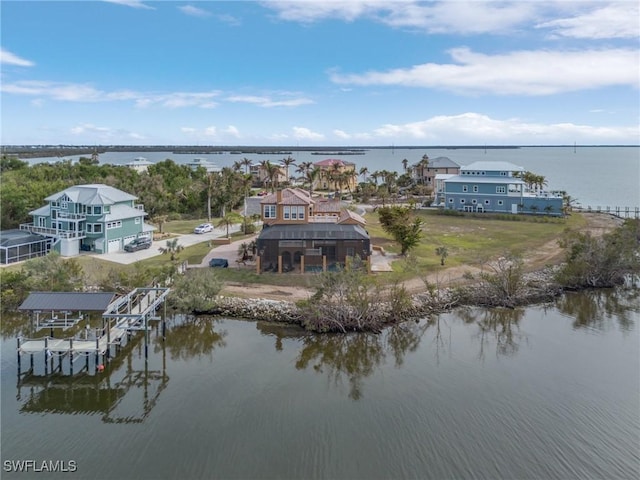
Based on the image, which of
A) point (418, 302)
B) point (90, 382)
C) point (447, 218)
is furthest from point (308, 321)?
point (447, 218)

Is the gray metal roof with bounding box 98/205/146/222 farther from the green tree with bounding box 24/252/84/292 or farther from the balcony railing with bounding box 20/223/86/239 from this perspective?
the green tree with bounding box 24/252/84/292

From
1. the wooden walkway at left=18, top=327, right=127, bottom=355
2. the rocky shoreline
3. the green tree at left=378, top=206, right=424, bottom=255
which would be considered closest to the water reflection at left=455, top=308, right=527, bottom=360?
the rocky shoreline

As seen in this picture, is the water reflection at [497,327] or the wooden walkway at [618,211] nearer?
the water reflection at [497,327]

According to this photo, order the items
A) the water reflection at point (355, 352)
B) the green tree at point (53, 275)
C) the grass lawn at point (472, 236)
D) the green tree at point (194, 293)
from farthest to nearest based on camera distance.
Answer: the grass lawn at point (472, 236) < the green tree at point (53, 275) < the green tree at point (194, 293) < the water reflection at point (355, 352)

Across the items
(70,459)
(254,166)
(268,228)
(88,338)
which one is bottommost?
(70,459)

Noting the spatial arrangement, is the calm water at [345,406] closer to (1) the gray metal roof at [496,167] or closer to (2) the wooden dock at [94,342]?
(2) the wooden dock at [94,342]

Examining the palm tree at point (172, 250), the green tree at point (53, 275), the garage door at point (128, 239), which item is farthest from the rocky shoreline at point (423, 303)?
the garage door at point (128, 239)

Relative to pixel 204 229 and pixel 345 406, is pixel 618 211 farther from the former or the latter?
pixel 345 406

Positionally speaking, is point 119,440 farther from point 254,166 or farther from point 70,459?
point 254,166
